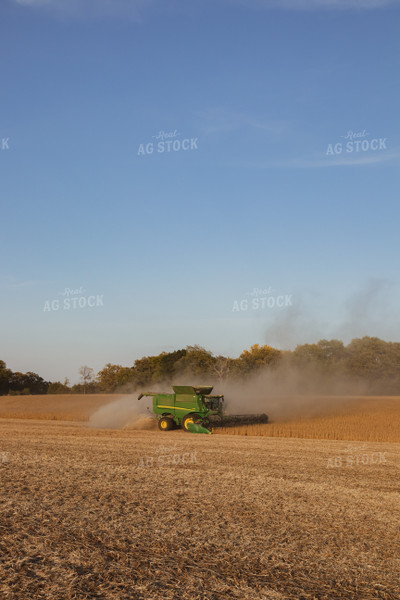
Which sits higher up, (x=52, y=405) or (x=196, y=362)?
(x=196, y=362)

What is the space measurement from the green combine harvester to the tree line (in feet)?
120

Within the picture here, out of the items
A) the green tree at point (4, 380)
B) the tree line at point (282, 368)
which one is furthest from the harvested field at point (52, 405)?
the green tree at point (4, 380)

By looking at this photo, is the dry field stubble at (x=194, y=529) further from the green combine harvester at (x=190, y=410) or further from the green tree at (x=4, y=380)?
the green tree at (x=4, y=380)

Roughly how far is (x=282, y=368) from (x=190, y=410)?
146 feet

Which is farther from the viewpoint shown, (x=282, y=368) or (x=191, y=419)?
(x=282, y=368)

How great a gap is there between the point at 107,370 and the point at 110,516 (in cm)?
7789

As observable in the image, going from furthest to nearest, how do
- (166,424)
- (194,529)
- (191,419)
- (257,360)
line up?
(257,360), (166,424), (191,419), (194,529)

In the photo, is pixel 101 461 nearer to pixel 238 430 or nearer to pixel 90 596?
pixel 90 596

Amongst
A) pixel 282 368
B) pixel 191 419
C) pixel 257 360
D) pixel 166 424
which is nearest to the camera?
pixel 191 419

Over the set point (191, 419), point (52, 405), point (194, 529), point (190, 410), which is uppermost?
point (190, 410)

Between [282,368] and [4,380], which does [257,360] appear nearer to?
[282,368]

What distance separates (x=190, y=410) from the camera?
2375 cm

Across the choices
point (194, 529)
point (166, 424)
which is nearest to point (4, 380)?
point (166, 424)

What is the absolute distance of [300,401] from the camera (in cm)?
4162
